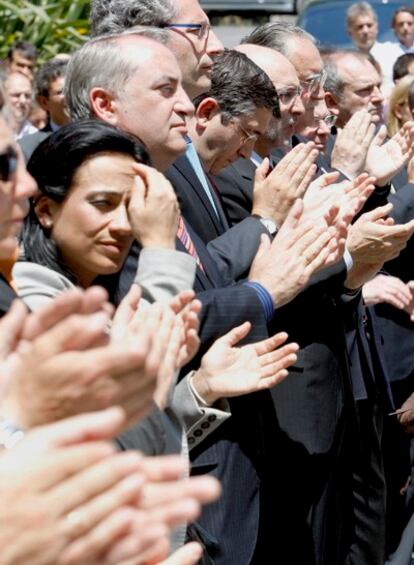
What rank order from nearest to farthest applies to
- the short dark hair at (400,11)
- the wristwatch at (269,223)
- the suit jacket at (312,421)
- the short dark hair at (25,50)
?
the wristwatch at (269,223), the suit jacket at (312,421), the short dark hair at (25,50), the short dark hair at (400,11)

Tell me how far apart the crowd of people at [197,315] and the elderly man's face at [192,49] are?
0.03ft

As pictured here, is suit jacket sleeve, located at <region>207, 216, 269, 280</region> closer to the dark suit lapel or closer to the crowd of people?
the crowd of people

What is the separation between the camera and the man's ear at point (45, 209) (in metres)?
3.21

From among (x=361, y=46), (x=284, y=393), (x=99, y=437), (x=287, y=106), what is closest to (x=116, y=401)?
(x=99, y=437)

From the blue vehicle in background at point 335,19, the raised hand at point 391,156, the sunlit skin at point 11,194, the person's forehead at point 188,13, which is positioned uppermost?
the sunlit skin at point 11,194

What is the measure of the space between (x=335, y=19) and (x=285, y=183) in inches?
372

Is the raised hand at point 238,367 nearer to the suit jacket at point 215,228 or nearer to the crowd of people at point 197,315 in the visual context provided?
the crowd of people at point 197,315

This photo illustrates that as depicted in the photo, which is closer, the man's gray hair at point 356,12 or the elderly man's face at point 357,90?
the elderly man's face at point 357,90

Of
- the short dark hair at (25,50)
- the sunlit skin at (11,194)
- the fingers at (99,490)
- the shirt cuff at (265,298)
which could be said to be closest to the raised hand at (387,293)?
the shirt cuff at (265,298)

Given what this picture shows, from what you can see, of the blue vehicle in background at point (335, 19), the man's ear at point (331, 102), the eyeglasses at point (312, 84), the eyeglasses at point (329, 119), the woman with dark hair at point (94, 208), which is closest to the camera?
the woman with dark hair at point (94, 208)

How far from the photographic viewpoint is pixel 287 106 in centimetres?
537

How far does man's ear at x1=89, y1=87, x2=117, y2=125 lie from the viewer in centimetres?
387

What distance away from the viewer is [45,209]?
3.23 m

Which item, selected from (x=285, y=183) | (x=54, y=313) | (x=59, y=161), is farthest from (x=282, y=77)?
(x=54, y=313)
